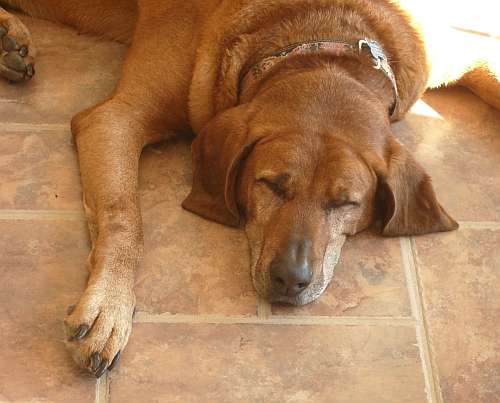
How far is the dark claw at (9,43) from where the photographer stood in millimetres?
2971

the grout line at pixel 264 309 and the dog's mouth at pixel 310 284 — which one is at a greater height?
the dog's mouth at pixel 310 284

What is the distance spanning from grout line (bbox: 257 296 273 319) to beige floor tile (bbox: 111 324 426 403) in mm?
43

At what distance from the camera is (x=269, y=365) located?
7.20 ft

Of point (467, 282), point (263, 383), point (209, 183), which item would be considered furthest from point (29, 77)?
point (467, 282)

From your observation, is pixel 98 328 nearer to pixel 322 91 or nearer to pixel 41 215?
pixel 41 215

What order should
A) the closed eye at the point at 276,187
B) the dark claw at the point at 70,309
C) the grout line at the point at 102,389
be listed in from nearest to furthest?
the grout line at the point at 102,389 < the dark claw at the point at 70,309 < the closed eye at the point at 276,187

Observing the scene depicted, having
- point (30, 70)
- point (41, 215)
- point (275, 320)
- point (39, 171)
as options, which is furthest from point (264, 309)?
point (30, 70)

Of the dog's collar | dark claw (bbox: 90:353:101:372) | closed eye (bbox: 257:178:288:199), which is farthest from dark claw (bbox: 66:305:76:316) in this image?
the dog's collar

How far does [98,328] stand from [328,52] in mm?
1098

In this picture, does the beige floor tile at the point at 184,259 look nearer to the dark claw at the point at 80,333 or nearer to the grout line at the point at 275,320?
the grout line at the point at 275,320

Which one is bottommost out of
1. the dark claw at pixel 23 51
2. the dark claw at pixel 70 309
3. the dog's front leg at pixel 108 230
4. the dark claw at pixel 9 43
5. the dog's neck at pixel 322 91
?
the dark claw at pixel 70 309

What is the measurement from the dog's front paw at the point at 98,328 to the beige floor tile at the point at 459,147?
1.15 metres

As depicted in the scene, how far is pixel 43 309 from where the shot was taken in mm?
2264

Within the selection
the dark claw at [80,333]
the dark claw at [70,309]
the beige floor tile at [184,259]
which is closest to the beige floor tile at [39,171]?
the beige floor tile at [184,259]
